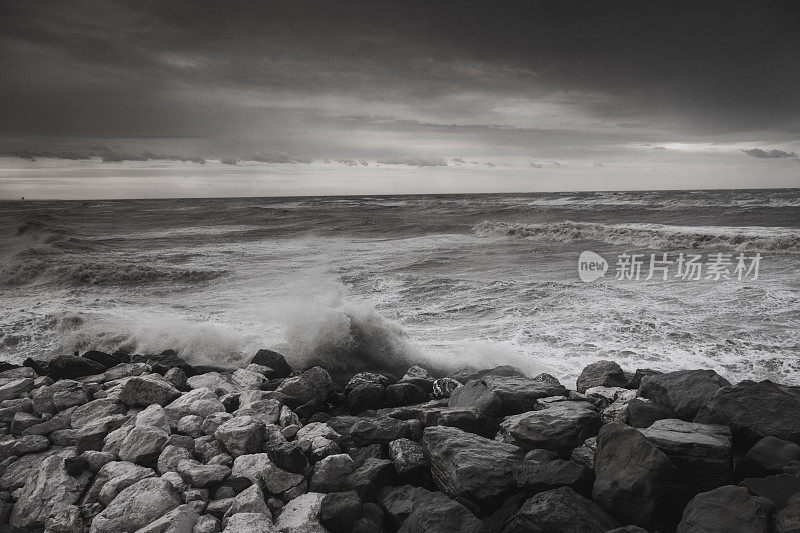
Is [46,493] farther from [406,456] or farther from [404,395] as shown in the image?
[404,395]

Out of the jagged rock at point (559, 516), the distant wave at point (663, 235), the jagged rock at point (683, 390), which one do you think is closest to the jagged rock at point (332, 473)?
the jagged rock at point (559, 516)

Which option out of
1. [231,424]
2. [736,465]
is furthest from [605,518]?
[231,424]

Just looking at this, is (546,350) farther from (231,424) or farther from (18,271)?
(18,271)

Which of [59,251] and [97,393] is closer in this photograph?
[97,393]

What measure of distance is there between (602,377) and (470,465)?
262 centimetres

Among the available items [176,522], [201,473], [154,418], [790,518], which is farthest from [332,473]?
[790,518]

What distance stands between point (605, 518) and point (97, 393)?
486cm

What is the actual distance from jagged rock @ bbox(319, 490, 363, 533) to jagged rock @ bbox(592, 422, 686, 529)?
61.5 inches

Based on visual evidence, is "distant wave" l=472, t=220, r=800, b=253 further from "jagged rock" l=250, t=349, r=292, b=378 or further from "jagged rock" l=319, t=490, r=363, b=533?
"jagged rock" l=319, t=490, r=363, b=533

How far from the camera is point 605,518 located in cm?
279

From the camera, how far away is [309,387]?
486 centimetres

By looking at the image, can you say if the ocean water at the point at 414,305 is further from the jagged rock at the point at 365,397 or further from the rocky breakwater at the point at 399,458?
the rocky breakwater at the point at 399,458

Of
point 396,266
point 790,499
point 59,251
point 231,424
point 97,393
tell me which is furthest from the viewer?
point 59,251

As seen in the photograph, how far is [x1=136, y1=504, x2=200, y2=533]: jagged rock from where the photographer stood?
2.94m
